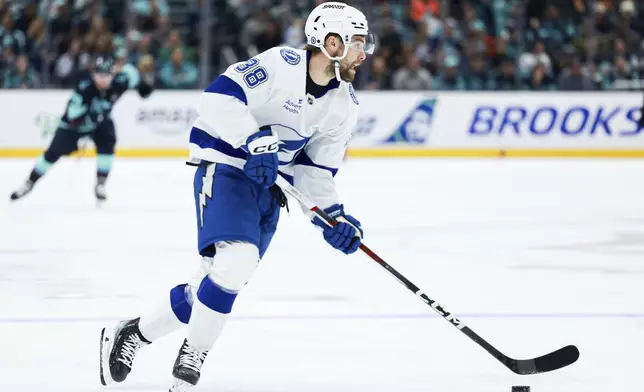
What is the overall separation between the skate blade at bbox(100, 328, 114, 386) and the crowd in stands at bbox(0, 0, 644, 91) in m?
8.65

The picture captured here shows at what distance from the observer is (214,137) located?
10.6 ft

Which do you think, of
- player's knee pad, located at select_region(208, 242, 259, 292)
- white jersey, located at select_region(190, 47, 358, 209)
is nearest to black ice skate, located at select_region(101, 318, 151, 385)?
player's knee pad, located at select_region(208, 242, 259, 292)

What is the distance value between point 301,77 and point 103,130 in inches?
217

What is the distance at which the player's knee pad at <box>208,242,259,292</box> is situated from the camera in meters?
3.00

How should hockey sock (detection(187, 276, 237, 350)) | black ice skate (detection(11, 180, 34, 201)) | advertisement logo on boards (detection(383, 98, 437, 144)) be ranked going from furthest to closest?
advertisement logo on boards (detection(383, 98, 437, 144))
black ice skate (detection(11, 180, 34, 201))
hockey sock (detection(187, 276, 237, 350))

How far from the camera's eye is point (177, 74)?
475 inches

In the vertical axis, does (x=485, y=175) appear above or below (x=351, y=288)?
below

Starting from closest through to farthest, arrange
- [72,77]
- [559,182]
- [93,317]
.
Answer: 1. [93,317]
2. [559,182]
3. [72,77]

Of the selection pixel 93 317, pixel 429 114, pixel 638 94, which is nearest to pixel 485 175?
pixel 429 114

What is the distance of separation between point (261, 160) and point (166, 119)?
8.93 metres

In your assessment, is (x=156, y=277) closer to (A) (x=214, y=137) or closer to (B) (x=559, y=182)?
(A) (x=214, y=137)

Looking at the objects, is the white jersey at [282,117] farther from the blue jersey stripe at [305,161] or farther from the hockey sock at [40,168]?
→ the hockey sock at [40,168]

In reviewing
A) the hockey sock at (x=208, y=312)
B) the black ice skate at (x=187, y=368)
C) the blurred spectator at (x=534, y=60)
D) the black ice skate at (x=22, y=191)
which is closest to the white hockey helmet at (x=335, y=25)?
the hockey sock at (x=208, y=312)

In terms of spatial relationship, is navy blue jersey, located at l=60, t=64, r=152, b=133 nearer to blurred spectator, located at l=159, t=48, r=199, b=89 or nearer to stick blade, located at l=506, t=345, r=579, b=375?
blurred spectator, located at l=159, t=48, r=199, b=89
